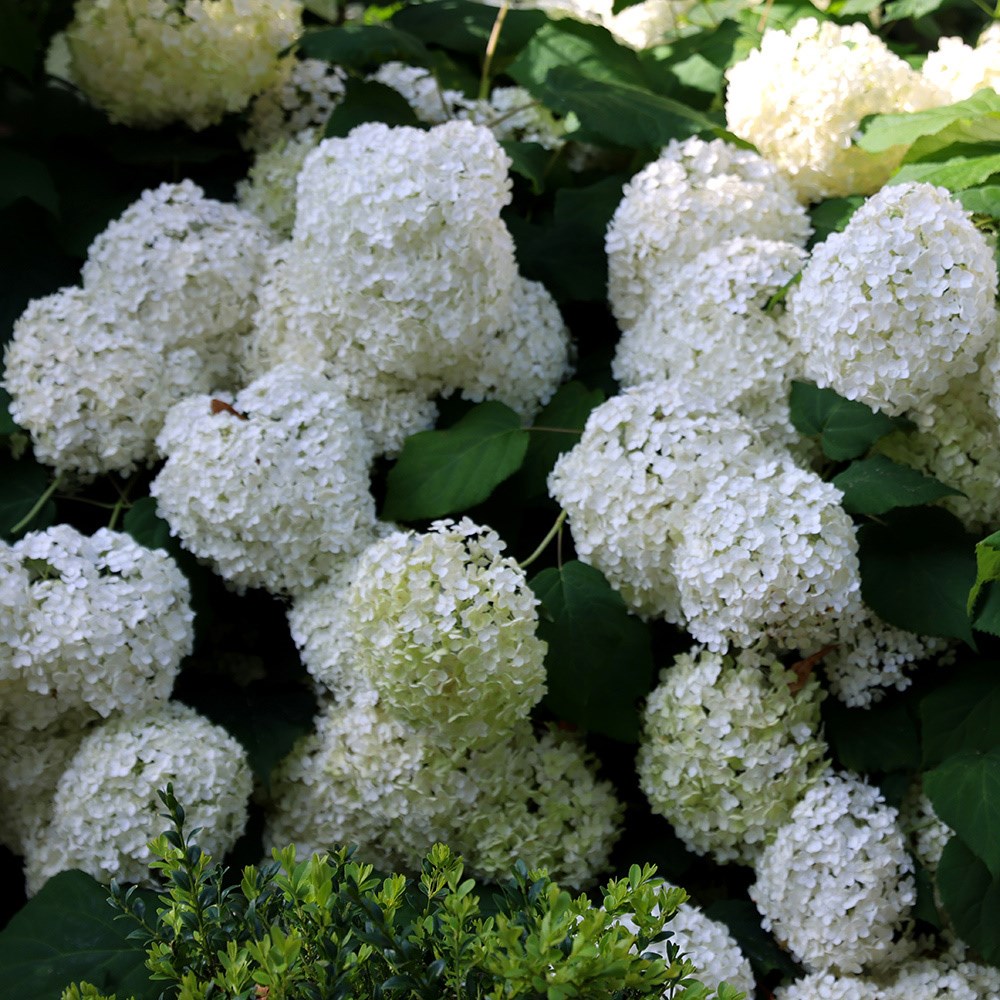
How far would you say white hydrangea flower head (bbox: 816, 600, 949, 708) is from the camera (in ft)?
5.39

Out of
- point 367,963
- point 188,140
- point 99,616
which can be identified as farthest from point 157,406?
point 367,963

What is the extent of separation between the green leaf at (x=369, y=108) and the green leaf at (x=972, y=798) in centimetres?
145

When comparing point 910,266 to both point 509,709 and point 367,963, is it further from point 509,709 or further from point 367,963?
point 367,963

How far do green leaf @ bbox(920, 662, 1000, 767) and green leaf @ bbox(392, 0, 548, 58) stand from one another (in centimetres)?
155

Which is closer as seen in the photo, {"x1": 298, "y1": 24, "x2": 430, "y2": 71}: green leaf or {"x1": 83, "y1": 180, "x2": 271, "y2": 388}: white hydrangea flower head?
{"x1": 83, "y1": 180, "x2": 271, "y2": 388}: white hydrangea flower head

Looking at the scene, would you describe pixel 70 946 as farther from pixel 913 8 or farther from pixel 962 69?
pixel 913 8

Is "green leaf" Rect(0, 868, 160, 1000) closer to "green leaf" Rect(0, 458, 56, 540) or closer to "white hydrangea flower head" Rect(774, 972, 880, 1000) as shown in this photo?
"green leaf" Rect(0, 458, 56, 540)

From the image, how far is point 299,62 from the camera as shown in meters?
2.39

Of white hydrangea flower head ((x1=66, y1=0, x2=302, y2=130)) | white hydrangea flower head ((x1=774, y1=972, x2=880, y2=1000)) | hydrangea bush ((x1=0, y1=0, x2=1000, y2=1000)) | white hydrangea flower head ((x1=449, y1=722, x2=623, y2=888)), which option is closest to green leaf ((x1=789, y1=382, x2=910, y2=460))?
hydrangea bush ((x1=0, y1=0, x2=1000, y2=1000))

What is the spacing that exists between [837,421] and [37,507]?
1.23m

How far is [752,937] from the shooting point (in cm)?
163

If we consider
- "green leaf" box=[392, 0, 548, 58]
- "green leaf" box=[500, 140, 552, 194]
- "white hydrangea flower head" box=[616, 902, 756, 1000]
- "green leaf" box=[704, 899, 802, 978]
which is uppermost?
"green leaf" box=[392, 0, 548, 58]

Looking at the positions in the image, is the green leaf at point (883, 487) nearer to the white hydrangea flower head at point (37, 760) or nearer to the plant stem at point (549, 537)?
the plant stem at point (549, 537)

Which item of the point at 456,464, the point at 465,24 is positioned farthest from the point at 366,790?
the point at 465,24
